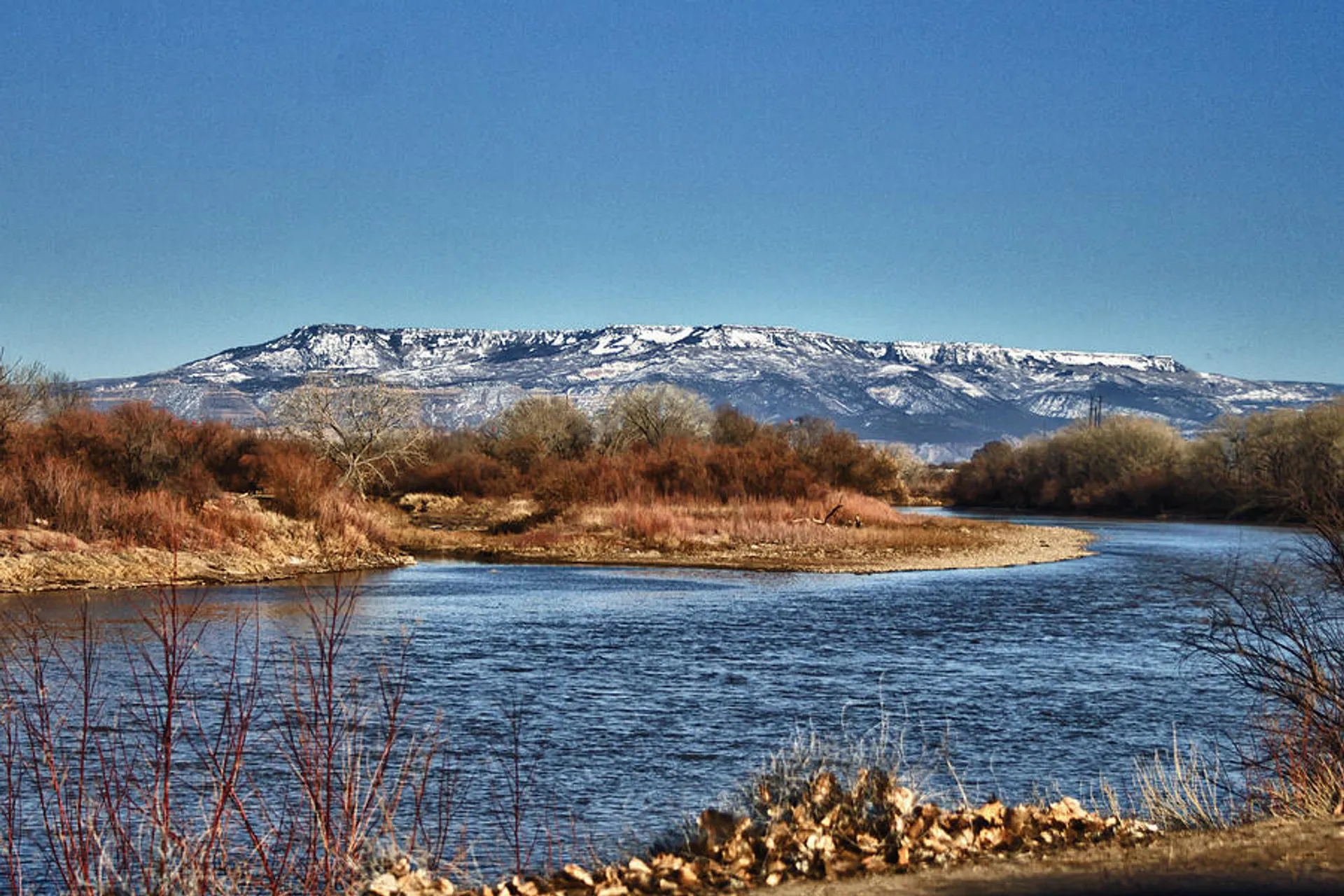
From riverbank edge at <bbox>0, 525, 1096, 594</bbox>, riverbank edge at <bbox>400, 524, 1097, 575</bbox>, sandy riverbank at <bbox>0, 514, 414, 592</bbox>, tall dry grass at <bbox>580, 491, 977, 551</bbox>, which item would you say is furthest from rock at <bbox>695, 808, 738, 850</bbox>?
tall dry grass at <bbox>580, 491, 977, 551</bbox>

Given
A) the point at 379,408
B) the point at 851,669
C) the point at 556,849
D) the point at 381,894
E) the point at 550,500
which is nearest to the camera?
the point at 381,894

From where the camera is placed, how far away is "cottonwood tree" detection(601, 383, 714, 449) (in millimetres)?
90688

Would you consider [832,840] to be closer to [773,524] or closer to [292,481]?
[292,481]

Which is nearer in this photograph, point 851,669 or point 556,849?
point 556,849

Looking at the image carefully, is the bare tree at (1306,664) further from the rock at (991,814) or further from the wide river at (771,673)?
the wide river at (771,673)

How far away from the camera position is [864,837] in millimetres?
8969

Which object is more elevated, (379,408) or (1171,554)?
(379,408)

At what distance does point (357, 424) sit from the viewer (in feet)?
234

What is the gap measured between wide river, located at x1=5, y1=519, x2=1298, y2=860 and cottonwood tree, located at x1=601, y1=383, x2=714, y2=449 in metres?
50.6

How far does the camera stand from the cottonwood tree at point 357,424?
228ft

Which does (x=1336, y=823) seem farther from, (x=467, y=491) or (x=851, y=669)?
(x=467, y=491)

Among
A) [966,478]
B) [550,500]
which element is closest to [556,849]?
[550,500]

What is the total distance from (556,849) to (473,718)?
5.81 metres

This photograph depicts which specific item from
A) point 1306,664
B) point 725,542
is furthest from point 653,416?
point 1306,664
